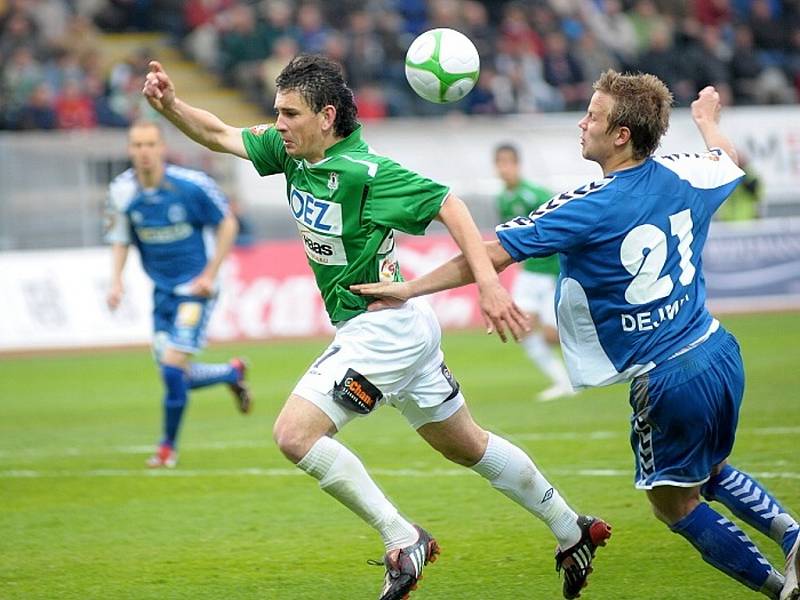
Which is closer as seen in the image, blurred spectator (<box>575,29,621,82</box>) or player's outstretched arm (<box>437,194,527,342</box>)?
player's outstretched arm (<box>437,194,527,342</box>)

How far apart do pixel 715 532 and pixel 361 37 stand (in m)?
20.3

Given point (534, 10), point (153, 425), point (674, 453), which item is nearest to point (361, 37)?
point (534, 10)

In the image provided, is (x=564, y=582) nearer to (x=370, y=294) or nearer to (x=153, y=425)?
(x=370, y=294)

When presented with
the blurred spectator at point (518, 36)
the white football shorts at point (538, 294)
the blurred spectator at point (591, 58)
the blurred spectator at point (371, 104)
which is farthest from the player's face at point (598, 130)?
the blurred spectator at point (591, 58)

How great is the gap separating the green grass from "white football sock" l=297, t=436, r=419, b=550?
555 mm

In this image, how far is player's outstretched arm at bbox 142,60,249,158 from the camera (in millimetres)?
6602

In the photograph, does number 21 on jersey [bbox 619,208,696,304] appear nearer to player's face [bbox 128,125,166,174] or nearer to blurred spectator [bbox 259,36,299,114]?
player's face [bbox 128,125,166,174]

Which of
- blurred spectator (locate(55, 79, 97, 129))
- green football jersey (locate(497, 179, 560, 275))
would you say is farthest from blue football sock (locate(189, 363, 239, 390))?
blurred spectator (locate(55, 79, 97, 129))

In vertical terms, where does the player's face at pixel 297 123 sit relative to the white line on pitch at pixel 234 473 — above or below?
above

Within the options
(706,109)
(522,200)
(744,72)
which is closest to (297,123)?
(706,109)

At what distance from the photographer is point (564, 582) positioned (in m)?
6.33

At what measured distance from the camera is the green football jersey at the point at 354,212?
20.2 ft

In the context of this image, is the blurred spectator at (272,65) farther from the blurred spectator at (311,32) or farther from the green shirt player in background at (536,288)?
the green shirt player in background at (536,288)

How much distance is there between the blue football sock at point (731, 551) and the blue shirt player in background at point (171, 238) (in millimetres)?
6047
